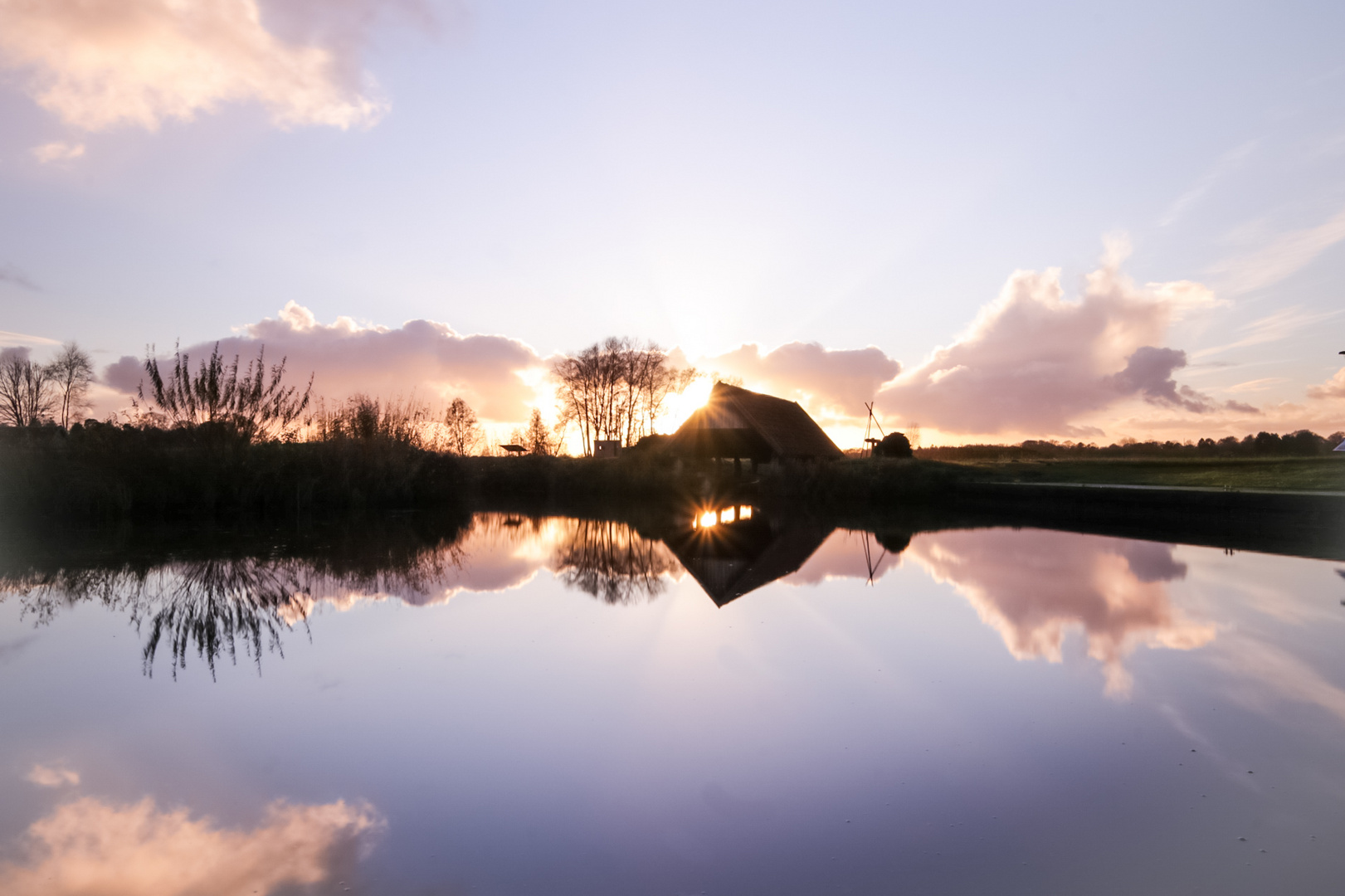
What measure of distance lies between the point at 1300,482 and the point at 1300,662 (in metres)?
19.1

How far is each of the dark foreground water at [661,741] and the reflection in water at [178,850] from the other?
0.01 m

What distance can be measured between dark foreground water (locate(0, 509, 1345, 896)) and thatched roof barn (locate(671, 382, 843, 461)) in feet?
75.2

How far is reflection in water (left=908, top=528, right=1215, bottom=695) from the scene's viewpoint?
6449 mm

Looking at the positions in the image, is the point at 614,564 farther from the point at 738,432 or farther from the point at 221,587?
the point at 738,432

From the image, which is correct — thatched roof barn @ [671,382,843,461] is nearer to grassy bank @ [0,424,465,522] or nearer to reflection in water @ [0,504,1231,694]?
grassy bank @ [0,424,465,522]

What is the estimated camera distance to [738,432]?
3194 centimetres

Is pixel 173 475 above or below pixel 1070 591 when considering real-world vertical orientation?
above

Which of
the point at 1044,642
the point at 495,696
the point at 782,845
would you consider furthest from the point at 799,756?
the point at 1044,642

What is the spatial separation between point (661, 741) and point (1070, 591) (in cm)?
667

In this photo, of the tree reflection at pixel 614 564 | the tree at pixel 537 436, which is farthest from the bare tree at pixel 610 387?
the tree reflection at pixel 614 564

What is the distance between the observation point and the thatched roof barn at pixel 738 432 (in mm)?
31438

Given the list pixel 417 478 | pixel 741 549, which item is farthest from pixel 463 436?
pixel 741 549

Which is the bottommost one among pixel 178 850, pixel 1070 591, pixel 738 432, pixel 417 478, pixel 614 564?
pixel 178 850

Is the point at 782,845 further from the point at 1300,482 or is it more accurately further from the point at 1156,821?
the point at 1300,482
